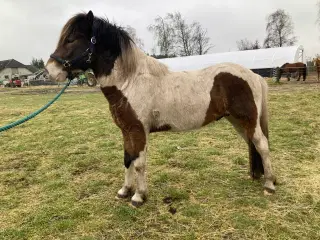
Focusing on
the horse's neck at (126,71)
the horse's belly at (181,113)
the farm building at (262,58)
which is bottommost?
the horse's belly at (181,113)

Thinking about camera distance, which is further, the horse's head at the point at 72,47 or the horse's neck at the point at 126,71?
the horse's neck at the point at 126,71

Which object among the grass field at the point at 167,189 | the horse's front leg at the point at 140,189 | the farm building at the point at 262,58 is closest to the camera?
the grass field at the point at 167,189

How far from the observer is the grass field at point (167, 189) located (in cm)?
312

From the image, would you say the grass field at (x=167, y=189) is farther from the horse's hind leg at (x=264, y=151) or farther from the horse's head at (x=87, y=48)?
the horse's head at (x=87, y=48)

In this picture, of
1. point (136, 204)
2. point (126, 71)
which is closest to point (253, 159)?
point (136, 204)

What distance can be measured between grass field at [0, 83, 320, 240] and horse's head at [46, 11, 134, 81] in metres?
1.70

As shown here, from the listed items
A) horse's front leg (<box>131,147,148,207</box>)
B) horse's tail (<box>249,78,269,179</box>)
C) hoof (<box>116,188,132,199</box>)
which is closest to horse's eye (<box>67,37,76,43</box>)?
→ horse's front leg (<box>131,147,148,207</box>)

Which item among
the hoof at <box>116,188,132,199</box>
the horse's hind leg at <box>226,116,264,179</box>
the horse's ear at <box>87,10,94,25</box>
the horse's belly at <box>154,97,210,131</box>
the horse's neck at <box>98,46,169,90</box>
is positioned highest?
the horse's ear at <box>87,10,94,25</box>

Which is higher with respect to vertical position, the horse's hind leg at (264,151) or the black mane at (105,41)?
the black mane at (105,41)

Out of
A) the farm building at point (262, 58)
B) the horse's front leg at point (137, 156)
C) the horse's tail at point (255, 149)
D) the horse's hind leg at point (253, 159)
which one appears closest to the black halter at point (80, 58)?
the horse's front leg at point (137, 156)

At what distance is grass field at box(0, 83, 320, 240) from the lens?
312 cm

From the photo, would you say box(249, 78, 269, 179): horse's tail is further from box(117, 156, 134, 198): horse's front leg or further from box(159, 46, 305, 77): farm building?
box(159, 46, 305, 77): farm building

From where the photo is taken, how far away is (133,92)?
3.45 metres

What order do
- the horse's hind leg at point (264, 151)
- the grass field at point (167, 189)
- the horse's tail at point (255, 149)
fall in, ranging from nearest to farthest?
the grass field at point (167, 189) < the horse's hind leg at point (264, 151) < the horse's tail at point (255, 149)
